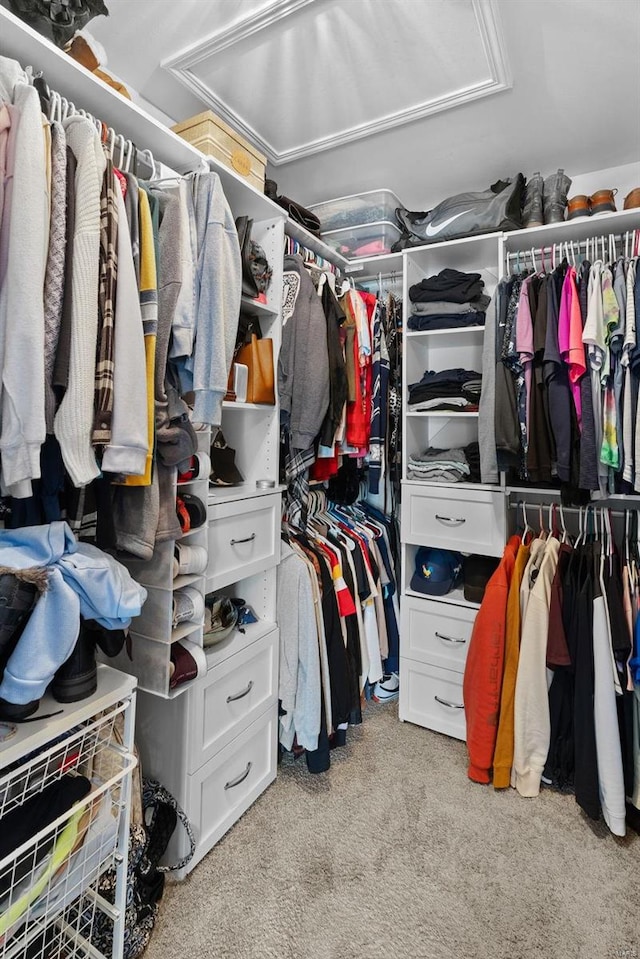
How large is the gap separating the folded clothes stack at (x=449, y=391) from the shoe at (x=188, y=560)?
52.4 inches

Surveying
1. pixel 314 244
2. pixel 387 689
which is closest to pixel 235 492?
pixel 314 244

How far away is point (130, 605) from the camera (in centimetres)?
100

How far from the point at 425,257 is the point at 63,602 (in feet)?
7.31

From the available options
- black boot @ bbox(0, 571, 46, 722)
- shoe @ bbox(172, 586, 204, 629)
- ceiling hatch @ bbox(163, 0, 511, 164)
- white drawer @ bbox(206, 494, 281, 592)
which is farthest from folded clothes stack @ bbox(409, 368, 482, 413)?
black boot @ bbox(0, 571, 46, 722)

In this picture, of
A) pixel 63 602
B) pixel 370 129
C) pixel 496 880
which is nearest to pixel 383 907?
pixel 496 880

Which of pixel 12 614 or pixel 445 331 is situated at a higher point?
pixel 445 331

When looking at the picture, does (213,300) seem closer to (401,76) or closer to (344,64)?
(344,64)

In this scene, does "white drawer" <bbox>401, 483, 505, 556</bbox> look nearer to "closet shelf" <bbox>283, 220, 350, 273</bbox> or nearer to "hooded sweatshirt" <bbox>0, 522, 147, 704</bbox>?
"closet shelf" <bbox>283, 220, 350, 273</bbox>

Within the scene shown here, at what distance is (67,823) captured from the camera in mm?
983

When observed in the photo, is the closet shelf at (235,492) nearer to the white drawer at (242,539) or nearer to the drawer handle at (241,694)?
the white drawer at (242,539)

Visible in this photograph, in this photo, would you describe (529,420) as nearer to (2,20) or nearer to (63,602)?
(63,602)

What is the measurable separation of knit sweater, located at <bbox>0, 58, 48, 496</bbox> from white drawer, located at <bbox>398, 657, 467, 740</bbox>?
6.19 ft

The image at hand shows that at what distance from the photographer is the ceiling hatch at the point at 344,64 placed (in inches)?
57.5

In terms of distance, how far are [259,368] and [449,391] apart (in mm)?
965
